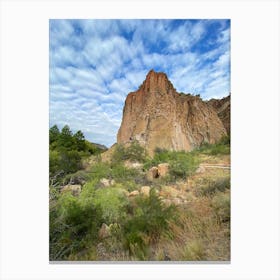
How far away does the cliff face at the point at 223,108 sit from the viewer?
2515 mm

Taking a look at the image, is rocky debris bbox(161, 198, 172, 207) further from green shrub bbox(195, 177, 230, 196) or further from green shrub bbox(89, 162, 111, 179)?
green shrub bbox(89, 162, 111, 179)

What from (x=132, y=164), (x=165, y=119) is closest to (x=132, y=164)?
(x=132, y=164)

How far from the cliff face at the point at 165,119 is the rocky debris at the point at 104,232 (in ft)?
3.00

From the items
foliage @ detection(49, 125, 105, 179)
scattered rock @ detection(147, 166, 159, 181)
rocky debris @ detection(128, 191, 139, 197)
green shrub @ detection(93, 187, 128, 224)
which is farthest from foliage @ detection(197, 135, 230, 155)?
foliage @ detection(49, 125, 105, 179)

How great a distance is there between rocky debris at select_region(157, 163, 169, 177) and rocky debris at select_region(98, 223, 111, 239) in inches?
30.9

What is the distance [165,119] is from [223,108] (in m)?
0.71

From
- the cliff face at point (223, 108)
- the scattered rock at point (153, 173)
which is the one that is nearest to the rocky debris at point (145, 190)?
the scattered rock at point (153, 173)

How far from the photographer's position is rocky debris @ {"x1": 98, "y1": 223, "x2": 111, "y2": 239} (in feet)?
7.93

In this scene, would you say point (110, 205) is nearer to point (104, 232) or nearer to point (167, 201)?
point (104, 232)

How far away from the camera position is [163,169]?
8.88 ft

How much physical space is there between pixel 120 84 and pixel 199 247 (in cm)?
182

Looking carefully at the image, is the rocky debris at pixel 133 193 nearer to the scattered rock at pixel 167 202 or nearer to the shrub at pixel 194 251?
the scattered rock at pixel 167 202
